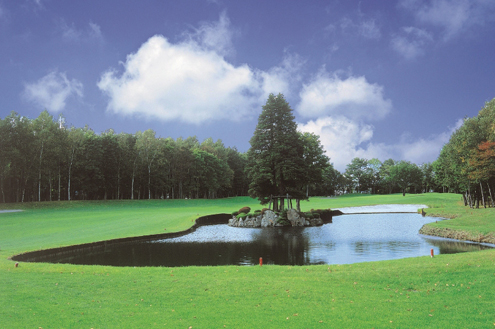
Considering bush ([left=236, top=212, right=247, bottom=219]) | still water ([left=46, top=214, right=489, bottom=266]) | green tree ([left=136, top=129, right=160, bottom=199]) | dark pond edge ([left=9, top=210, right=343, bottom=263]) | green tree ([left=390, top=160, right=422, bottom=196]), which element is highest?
green tree ([left=136, top=129, right=160, bottom=199])

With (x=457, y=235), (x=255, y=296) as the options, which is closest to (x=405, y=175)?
(x=457, y=235)

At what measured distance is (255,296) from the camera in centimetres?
1051

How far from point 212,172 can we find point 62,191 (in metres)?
36.4

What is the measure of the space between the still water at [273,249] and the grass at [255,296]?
511 centimetres

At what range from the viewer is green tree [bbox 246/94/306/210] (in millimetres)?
44562

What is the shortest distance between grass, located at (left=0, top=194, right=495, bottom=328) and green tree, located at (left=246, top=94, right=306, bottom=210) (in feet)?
94.4

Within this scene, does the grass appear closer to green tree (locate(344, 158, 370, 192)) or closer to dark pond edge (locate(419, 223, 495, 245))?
dark pond edge (locate(419, 223, 495, 245))

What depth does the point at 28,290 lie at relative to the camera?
11523 millimetres

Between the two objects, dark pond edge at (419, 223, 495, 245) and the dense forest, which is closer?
dark pond edge at (419, 223, 495, 245)

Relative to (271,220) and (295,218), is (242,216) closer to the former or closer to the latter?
(271,220)

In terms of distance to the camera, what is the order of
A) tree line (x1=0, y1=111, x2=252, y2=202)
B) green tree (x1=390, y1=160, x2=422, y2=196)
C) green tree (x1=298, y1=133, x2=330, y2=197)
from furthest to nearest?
green tree (x1=390, y1=160, x2=422, y2=196) < tree line (x1=0, y1=111, x2=252, y2=202) < green tree (x1=298, y1=133, x2=330, y2=197)

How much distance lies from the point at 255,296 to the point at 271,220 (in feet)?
105

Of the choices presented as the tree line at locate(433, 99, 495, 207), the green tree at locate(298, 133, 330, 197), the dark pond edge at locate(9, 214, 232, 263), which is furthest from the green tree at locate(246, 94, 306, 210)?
A: the tree line at locate(433, 99, 495, 207)

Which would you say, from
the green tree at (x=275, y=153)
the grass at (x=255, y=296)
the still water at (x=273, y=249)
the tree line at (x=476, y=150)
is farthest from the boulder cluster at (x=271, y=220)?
the grass at (x=255, y=296)
